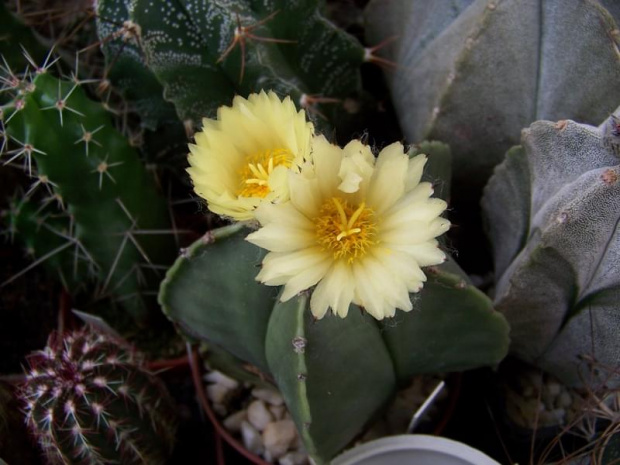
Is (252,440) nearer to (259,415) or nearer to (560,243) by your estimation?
(259,415)

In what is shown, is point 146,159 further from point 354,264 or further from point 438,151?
point 354,264

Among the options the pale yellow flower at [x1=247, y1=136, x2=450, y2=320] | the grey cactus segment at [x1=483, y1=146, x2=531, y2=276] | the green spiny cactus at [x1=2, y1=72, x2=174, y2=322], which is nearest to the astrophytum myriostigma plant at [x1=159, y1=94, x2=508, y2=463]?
the pale yellow flower at [x1=247, y1=136, x2=450, y2=320]

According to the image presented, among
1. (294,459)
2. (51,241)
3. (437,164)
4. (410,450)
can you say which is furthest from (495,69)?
(51,241)

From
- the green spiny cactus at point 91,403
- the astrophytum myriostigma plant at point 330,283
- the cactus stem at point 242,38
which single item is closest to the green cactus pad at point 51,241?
the green spiny cactus at point 91,403

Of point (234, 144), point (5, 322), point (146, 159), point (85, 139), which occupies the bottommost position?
point (5, 322)

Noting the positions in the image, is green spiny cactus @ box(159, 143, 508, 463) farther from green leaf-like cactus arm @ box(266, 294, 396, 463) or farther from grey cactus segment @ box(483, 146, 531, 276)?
grey cactus segment @ box(483, 146, 531, 276)

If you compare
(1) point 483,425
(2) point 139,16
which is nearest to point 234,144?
(2) point 139,16


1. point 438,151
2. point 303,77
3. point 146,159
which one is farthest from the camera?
point 146,159

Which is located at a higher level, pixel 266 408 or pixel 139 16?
pixel 139 16
